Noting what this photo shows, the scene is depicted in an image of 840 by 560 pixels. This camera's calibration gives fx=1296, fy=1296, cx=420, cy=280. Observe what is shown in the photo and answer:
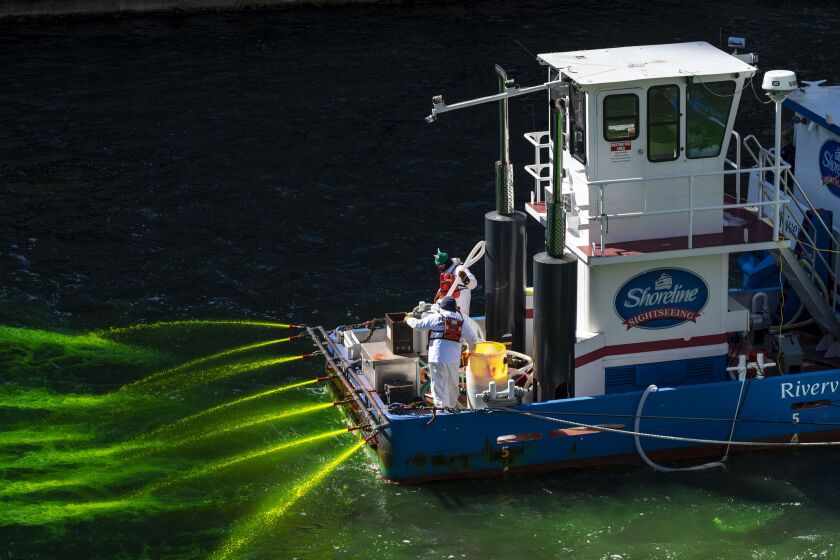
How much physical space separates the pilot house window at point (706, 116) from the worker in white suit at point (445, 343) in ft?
12.0

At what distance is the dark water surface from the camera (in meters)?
16.3

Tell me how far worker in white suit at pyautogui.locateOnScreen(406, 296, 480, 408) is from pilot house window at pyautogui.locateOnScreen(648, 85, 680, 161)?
10.6ft

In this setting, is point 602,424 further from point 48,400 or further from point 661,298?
point 48,400

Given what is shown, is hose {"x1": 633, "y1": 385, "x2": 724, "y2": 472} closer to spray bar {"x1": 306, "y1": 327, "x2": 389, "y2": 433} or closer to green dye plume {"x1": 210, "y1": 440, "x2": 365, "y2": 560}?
spray bar {"x1": 306, "y1": 327, "x2": 389, "y2": 433}

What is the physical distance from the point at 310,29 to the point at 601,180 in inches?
1028

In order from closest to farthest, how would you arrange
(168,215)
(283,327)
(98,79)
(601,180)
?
1. (601,180)
2. (283,327)
3. (168,215)
4. (98,79)

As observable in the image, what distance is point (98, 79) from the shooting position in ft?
119

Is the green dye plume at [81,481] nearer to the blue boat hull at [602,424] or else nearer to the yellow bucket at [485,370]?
the blue boat hull at [602,424]

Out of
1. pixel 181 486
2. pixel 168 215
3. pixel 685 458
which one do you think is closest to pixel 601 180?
pixel 685 458

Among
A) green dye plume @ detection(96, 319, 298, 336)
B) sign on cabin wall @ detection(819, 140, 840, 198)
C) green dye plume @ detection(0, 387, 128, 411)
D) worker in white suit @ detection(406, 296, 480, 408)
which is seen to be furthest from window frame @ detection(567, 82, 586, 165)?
green dye plume @ detection(0, 387, 128, 411)

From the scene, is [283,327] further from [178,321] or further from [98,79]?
[98,79]

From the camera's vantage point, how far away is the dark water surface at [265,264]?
53.5 feet

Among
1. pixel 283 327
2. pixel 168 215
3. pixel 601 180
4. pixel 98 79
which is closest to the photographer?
pixel 601 180

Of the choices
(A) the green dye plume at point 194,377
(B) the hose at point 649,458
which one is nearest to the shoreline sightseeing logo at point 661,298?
(B) the hose at point 649,458
